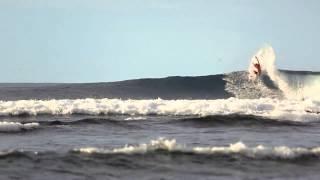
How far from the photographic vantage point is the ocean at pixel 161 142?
38.8 feet

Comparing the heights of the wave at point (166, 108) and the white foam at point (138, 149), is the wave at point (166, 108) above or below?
above

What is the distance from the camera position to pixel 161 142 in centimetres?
1459

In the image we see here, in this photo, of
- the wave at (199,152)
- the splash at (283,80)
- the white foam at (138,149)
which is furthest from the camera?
the splash at (283,80)

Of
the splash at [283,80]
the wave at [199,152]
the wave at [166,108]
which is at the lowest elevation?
the wave at [199,152]

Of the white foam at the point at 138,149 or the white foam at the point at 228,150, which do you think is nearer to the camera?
the white foam at the point at 228,150

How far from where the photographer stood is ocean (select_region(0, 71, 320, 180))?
11820 mm

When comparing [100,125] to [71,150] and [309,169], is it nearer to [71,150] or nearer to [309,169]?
[71,150]

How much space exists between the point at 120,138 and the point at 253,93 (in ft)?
70.3

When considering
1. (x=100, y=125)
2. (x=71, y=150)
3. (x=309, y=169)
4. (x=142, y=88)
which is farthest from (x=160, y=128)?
(x=142, y=88)

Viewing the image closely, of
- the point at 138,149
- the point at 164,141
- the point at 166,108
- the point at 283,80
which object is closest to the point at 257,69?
the point at 283,80

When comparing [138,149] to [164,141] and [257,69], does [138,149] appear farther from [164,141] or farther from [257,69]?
[257,69]

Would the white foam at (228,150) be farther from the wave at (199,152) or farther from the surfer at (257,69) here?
the surfer at (257,69)

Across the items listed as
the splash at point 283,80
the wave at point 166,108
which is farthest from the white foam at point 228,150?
the splash at point 283,80

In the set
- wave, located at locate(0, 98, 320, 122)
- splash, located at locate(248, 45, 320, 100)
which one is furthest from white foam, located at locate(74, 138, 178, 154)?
A: splash, located at locate(248, 45, 320, 100)
